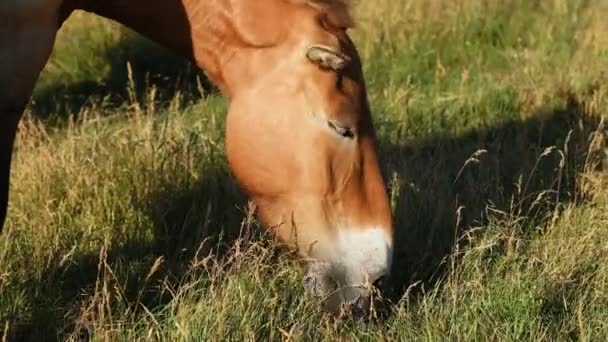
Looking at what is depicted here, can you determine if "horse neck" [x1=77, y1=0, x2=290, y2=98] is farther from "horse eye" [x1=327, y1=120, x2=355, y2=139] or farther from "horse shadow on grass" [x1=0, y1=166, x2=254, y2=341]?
"horse shadow on grass" [x1=0, y1=166, x2=254, y2=341]

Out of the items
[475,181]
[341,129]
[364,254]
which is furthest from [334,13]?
[475,181]

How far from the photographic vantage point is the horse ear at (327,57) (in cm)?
337

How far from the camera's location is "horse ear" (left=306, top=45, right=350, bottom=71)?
337cm

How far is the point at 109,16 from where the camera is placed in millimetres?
3748

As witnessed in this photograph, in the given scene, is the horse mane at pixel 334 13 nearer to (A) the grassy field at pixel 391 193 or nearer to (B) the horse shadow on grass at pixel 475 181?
(A) the grassy field at pixel 391 193

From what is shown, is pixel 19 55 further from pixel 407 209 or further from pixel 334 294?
pixel 407 209

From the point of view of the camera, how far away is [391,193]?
4613 millimetres

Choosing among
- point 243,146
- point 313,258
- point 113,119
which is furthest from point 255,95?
point 113,119

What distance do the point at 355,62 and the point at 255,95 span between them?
0.32 metres

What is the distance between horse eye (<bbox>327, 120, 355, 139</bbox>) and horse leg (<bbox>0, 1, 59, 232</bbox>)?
2.86 ft

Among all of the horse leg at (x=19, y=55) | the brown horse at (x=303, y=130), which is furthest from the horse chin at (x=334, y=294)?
the horse leg at (x=19, y=55)

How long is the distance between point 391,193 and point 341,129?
123cm

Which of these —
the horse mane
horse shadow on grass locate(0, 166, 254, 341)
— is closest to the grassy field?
horse shadow on grass locate(0, 166, 254, 341)

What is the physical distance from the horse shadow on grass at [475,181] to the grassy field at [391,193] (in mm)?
12
